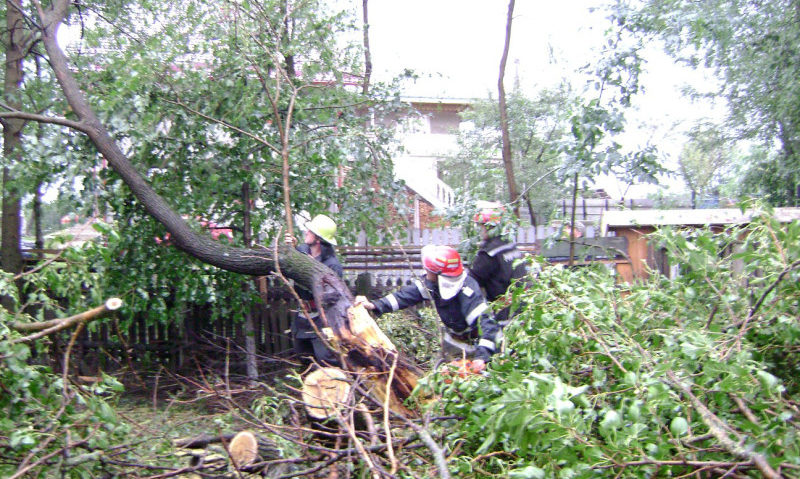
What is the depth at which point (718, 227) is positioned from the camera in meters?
6.88

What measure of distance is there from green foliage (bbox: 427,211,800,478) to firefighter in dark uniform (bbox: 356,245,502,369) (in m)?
1.04

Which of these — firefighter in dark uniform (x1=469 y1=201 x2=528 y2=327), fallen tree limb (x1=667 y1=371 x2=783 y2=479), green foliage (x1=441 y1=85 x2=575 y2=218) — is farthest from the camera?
green foliage (x1=441 y1=85 x2=575 y2=218)

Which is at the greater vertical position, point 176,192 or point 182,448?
point 176,192

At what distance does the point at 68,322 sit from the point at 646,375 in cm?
249

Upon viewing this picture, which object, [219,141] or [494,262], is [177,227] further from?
[494,262]

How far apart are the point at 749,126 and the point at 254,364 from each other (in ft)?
27.5

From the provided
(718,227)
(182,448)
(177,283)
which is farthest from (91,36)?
(718,227)

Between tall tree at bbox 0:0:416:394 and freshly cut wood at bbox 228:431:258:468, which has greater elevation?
tall tree at bbox 0:0:416:394

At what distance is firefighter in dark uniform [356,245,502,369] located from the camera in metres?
4.66

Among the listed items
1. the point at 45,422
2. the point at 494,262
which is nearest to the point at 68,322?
the point at 45,422

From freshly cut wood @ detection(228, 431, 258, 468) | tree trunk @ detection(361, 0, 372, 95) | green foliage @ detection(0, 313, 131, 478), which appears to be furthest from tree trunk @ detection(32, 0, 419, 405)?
tree trunk @ detection(361, 0, 372, 95)

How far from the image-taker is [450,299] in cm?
475

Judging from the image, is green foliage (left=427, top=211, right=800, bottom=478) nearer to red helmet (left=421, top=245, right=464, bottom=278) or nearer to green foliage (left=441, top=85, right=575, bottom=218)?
red helmet (left=421, top=245, right=464, bottom=278)

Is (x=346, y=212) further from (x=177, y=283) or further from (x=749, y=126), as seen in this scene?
(x=749, y=126)
